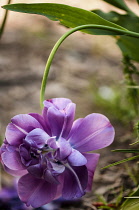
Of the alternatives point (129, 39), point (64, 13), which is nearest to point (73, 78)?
point (129, 39)

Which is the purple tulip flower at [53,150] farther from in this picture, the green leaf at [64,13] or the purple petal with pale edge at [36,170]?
the green leaf at [64,13]

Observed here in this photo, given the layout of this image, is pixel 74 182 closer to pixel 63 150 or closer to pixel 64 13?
pixel 63 150

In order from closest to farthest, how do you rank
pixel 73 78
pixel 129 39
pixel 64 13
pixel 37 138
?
pixel 37 138, pixel 64 13, pixel 129 39, pixel 73 78

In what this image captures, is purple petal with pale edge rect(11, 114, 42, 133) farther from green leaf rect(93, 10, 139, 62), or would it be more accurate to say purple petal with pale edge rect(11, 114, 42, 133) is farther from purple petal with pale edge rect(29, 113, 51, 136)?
green leaf rect(93, 10, 139, 62)

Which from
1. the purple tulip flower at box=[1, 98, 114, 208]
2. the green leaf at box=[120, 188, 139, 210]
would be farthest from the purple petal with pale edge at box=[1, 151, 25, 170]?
the green leaf at box=[120, 188, 139, 210]

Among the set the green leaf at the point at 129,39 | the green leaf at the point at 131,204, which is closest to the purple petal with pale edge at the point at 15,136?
the green leaf at the point at 131,204

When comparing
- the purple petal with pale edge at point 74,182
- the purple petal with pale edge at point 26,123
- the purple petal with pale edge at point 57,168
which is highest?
the purple petal with pale edge at point 26,123
